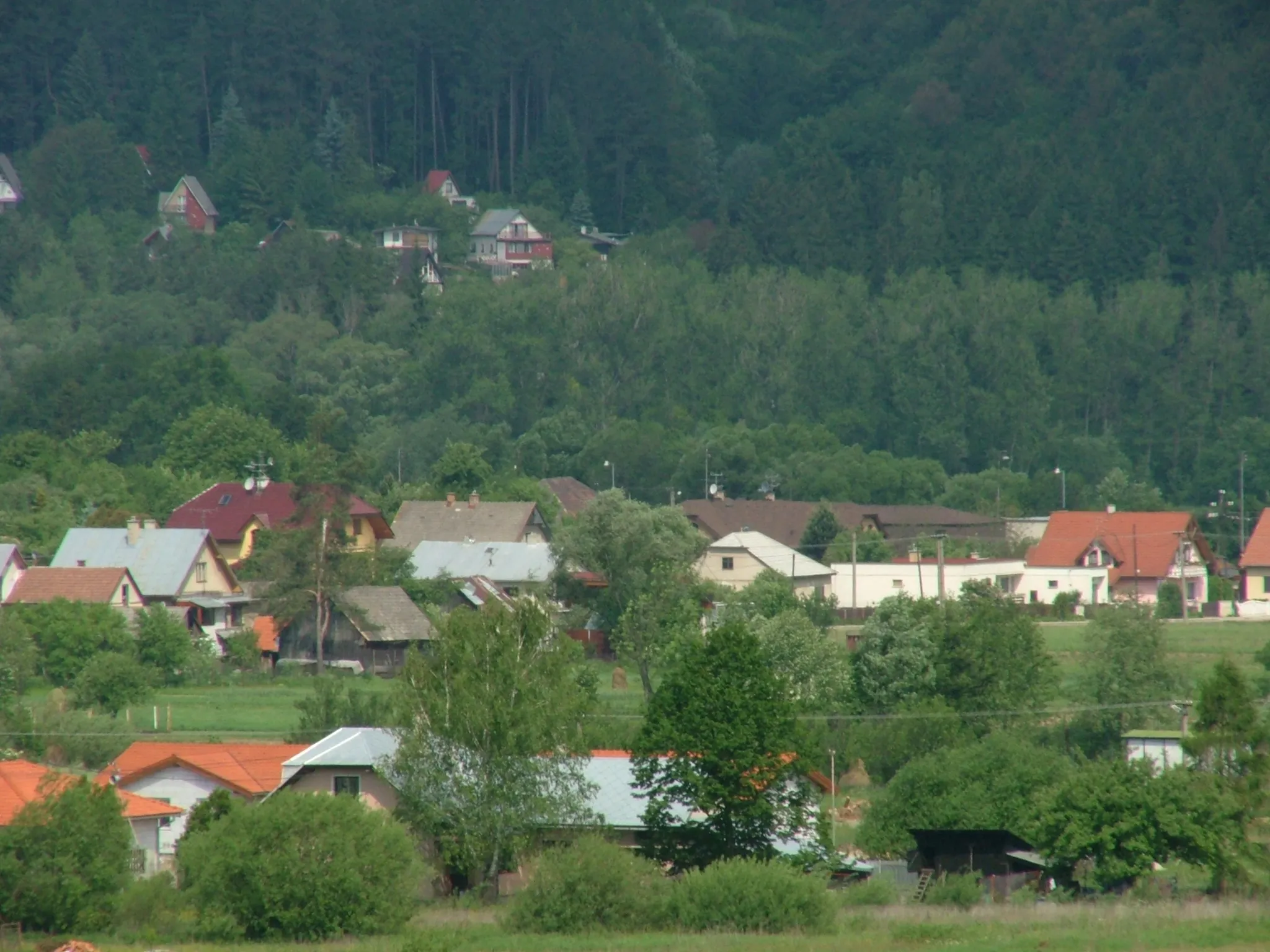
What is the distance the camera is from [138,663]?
155 ft

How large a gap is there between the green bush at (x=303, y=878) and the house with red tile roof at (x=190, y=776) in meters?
4.89

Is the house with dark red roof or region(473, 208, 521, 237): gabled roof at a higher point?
region(473, 208, 521, 237): gabled roof

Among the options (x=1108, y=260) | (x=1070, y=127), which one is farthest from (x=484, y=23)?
(x=1108, y=260)

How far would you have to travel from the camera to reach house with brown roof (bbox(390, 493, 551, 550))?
236 ft

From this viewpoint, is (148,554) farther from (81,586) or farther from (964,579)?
(964,579)

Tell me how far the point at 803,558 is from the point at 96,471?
27862mm

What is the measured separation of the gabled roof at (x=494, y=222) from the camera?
134 meters

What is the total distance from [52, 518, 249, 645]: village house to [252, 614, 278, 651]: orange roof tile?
1214 mm

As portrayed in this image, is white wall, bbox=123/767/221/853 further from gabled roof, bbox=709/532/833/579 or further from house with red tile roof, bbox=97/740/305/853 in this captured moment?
gabled roof, bbox=709/532/833/579

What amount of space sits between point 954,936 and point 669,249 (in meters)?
110

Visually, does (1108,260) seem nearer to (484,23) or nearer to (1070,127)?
(1070,127)

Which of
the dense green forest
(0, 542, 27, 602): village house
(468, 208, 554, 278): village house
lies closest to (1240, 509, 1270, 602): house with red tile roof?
the dense green forest

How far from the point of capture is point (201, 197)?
140 m

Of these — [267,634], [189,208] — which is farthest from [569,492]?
[189,208]
